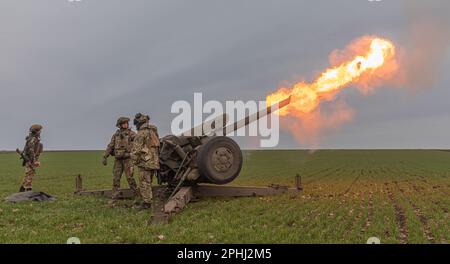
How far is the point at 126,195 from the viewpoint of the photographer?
14.0 meters

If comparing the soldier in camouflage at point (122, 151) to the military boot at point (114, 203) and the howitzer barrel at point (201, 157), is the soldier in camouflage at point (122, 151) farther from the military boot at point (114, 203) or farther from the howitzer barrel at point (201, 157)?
the howitzer barrel at point (201, 157)

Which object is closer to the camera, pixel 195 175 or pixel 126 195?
pixel 195 175

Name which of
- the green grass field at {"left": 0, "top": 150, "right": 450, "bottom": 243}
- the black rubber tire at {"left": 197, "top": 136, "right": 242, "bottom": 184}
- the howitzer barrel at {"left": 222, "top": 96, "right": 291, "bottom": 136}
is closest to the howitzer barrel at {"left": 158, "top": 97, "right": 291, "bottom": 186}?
the black rubber tire at {"left": 197, "top": 136, "right": 242, "bottom": 184}

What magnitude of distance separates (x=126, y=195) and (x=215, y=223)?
5.31 meters

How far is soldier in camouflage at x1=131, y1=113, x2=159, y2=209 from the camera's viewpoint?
11.9m

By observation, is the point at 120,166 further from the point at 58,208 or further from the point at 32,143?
the point at 32,143

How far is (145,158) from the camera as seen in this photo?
1197 cm

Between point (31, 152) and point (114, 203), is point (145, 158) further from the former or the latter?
point (31, 152)

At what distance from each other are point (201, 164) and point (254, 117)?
11.4ft

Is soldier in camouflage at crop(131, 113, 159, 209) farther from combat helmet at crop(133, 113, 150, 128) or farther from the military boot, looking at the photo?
the military boot

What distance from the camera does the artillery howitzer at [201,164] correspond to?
1307cm

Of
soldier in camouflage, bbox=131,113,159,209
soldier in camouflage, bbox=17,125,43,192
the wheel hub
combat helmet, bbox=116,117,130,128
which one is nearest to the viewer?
soldier in camouflage, bbox=131,113,159,209

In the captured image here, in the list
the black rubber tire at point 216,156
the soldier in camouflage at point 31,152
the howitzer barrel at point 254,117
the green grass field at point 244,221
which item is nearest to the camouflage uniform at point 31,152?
the soldier in camouflage at point 31,152
